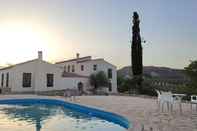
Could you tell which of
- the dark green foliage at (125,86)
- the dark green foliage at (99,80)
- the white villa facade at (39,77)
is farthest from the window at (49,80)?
the dark green foliage at (125,86)

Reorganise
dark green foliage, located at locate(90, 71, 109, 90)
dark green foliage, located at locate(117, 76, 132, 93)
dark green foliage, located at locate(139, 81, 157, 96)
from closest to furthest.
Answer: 1. dark green foliage, located at locate(139, 81, 157, 96)
2. dark green foliage, located at locate(117, 76, 132, 93)
3. dark green foliage, located at locate(90, 71, 109, 90)

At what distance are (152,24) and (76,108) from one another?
10696 mm

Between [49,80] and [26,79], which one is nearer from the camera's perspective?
[26,79]

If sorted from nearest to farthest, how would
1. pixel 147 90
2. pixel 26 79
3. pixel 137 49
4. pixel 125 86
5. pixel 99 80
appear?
pixel 147 90 → pixel 137 49 → pixel 26 79 → pixel 125 86 → pixel 99 80

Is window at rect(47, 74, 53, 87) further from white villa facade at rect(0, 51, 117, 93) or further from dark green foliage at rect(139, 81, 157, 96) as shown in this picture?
dark green foliage at rect(139, 81, 157, 96)

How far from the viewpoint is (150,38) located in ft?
93.7

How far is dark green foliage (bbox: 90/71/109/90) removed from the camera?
117 feet

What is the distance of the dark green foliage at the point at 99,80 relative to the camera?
35.7 metres

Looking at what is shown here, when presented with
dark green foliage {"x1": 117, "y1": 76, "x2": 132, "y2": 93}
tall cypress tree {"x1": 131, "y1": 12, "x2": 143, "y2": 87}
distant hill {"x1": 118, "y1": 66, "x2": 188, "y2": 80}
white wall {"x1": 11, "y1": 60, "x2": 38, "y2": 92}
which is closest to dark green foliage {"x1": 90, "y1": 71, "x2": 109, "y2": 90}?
dark green foliage {"x1": 117, "y1": 76, "x2": 132, "y2": 93}

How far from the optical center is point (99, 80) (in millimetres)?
35688

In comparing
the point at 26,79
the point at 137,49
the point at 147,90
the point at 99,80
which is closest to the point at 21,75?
the point at 26,79

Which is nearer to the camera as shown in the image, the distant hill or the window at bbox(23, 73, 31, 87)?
the window at bbox(23, 73, 31, 87)

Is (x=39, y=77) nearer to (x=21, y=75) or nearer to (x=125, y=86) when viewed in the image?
(x=21, y=75)

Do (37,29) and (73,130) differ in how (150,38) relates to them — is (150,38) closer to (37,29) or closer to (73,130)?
(37,29)
